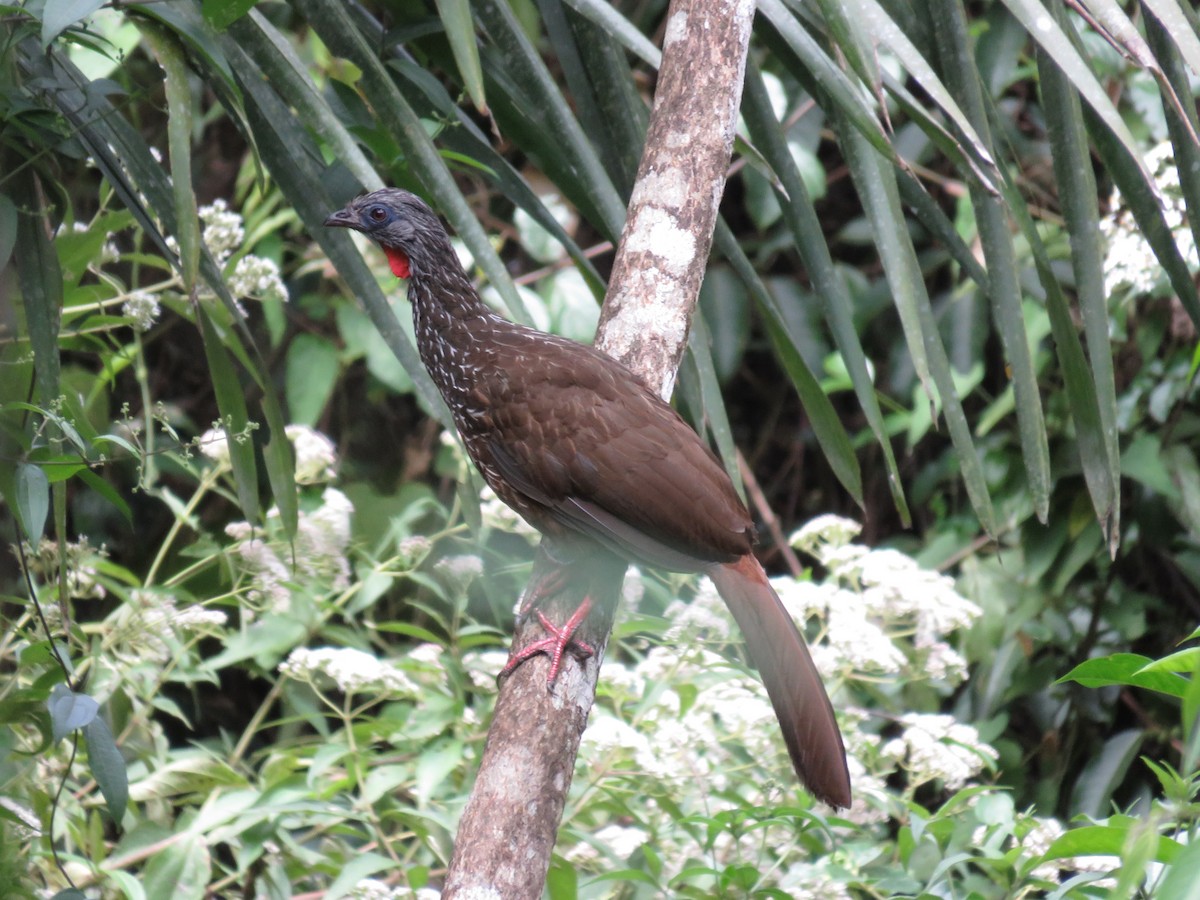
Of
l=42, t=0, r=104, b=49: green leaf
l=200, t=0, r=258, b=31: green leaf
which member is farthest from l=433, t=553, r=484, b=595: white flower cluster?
l=42, t=0, r=104, b=49: green leaf

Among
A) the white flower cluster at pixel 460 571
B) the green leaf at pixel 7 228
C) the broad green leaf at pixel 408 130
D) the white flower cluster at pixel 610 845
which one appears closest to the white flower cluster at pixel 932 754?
the white flower cluster at pixel 610 845

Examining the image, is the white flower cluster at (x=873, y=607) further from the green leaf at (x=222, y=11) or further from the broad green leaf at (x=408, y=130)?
the green leaf at (x=222, y=11)

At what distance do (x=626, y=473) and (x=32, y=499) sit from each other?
3.17ft

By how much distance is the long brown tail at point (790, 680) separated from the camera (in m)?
2.10

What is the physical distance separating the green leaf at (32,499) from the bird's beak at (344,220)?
75 cm

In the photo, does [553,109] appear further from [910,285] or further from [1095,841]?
[1095,841]

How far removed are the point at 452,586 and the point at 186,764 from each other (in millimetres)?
643

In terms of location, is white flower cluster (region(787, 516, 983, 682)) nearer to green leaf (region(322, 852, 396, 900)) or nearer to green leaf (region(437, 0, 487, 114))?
green leaf (region(322, 852, 396, 900))

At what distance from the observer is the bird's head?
105 inches

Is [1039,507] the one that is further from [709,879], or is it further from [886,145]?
[709,879]

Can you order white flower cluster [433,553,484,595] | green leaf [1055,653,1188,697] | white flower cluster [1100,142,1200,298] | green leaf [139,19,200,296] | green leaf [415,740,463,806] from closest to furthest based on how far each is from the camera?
green leaf [1055,653,1188,697] → green leaf [139,19,200,296] → green leaf [415,740,463,806] → white flower cluster [433,553,484,595] → white flower cluster [1100,142,1200,298]

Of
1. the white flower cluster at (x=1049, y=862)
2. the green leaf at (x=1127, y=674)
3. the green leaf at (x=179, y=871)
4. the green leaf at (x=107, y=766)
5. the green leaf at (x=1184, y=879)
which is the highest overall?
the green leaf at (x=1127, y=674)

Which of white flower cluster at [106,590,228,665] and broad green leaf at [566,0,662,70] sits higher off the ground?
broad green leaf at [566,0,662,70]

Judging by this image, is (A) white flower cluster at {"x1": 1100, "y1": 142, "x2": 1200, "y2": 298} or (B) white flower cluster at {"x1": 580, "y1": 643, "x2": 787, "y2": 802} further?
(A) white flower cluster at {"x1": 1100, "y1": 142, "x2": 1200, "y2": 298}
